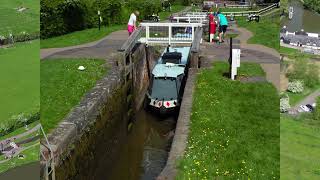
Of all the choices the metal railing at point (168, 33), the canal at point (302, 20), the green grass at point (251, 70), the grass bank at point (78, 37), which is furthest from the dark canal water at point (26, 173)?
the metal railing at point (168, 33)

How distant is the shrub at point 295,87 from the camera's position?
8.55 feet

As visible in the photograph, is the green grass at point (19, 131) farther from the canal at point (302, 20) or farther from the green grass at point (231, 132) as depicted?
the green grass at point (231, 132)

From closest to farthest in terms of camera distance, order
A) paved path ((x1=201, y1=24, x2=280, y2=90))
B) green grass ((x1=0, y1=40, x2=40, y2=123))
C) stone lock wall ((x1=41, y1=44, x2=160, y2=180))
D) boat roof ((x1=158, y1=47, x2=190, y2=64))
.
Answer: green grass ((x1=0, y1=40, x2=40, y2=123)) → stone lock wall ((x1=41, y1=44, x2=160, y2=180)) → paved path ((x1=201, y1=24, x2=280, y2=90)) → boat roof ((x1=158, y1=47, x2=190, y2=64))

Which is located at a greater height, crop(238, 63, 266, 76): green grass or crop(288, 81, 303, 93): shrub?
crop(288, 81, 303, 93): shrub

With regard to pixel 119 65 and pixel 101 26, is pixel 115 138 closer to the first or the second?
pixel 119 65

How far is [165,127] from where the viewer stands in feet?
50.6

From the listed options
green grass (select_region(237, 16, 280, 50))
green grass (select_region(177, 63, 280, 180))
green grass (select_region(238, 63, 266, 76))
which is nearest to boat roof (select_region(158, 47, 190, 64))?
green grass (select_region(237, 16, 280, 50))

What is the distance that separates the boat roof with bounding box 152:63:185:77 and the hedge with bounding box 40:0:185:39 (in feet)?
15.9

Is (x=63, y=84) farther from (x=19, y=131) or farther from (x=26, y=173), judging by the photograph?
(x=26, y=173)

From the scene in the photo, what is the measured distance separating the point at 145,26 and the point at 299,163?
16.7 metres

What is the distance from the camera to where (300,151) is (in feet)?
8.05

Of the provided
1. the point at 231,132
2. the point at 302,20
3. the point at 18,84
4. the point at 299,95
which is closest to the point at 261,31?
the point at 231,132

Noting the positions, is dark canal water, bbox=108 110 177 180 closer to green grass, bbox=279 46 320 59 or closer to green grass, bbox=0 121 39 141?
green grass, bbox=0 121 39 141

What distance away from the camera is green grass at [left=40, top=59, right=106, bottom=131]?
384 inches
